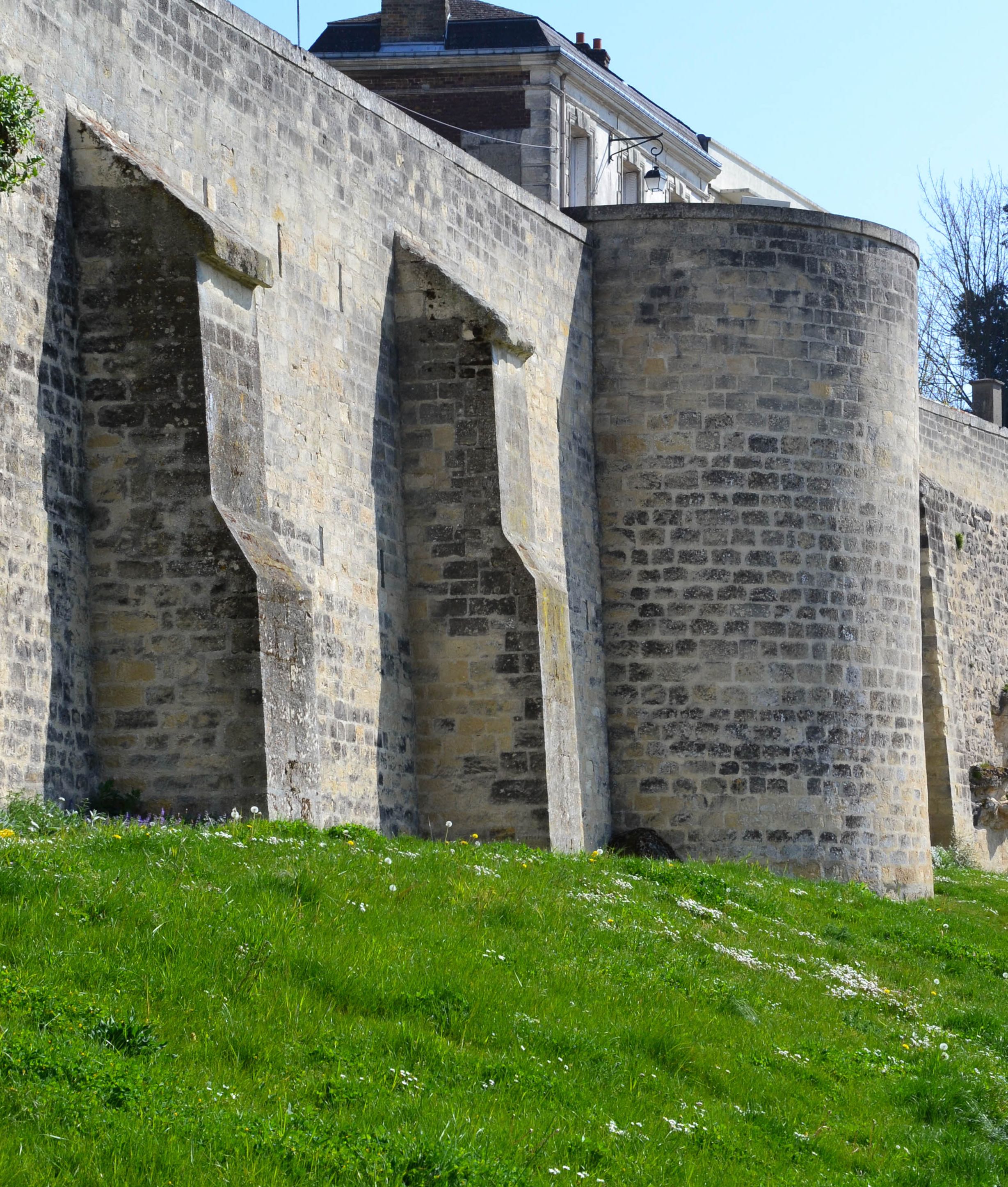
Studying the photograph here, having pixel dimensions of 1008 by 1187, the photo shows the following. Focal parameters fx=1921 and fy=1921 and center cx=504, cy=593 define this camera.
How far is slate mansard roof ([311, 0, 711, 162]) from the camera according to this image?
27.7 meters

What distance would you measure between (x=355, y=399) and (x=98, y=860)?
20.6 ft

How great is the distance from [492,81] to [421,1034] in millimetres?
23161

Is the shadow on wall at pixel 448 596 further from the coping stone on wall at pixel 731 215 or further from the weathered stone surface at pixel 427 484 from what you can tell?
the coping stone on wall at pixel 731 215

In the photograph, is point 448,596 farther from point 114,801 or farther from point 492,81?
point 492,81

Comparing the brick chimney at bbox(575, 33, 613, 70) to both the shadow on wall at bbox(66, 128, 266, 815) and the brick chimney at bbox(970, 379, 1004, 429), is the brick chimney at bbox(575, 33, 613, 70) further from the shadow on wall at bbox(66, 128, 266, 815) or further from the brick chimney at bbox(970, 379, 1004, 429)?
the shadow on wall at bbox(66, 128, 266, 815)

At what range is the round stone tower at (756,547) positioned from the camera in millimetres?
16875

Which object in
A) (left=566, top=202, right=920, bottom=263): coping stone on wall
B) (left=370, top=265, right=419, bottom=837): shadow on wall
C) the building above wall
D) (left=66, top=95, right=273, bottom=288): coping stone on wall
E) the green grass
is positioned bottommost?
the green grass

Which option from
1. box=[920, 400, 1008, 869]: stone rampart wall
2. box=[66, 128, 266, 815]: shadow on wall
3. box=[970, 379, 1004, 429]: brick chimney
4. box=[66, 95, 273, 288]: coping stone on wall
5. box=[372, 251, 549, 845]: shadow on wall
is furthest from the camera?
box=[970, 379, 1004, 429]: brick chimney

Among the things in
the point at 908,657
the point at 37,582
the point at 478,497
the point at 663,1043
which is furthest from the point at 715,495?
the point at 663,1043

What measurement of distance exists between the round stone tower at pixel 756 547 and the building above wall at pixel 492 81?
9.17m

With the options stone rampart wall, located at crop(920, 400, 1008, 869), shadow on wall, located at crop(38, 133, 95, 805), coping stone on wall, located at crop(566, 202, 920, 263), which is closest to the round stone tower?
coping stone on wall, located at crop(566, 202, 920, 263)

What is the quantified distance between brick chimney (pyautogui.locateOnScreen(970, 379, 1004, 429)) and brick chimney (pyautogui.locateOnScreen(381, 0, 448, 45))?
31.8 ft

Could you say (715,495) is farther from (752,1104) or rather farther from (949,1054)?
(752,1104)

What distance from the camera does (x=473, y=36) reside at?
27953 mm
